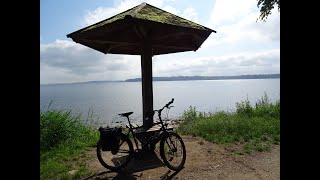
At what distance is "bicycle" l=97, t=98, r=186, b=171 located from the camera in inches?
241

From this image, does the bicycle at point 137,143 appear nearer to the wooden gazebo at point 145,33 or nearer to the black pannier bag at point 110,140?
the black pannier bag at point 110,140

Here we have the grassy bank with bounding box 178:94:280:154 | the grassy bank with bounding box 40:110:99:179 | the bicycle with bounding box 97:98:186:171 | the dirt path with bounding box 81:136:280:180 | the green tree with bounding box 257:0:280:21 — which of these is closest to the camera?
the dirt path with bounding box 81:136:280:180

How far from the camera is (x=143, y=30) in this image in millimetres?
7078

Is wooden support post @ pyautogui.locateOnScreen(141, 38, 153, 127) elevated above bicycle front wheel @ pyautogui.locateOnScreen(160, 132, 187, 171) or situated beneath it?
elevated above

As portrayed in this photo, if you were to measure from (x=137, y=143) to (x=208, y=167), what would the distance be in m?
1.88

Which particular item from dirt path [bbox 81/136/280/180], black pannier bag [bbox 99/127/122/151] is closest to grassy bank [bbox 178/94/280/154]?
dirt path [bbox 81/136/280/180]

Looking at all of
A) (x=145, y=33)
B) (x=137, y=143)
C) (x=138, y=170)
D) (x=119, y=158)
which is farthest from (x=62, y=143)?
(x=145, y=33)

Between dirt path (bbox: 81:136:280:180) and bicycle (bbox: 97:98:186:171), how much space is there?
0.24 m

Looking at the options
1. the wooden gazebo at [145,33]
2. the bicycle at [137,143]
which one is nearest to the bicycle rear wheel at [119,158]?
the bicycle at [137,143]

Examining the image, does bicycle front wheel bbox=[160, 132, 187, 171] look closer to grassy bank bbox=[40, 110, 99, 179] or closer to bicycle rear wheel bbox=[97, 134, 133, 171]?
bicycle rear wheel bbox=[97, 134, 133, 171]

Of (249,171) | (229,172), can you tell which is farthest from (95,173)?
(249,171)

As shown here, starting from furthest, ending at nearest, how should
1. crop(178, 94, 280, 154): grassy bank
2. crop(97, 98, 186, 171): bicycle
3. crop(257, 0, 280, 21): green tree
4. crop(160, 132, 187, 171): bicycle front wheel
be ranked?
crop(257, 0, 280, 21): green tree, crop(178, 94, 280, 154): grassy bank, crop(160, 132, 187, 171): bicycle front wheel, crop(97, 98, 186, 171): bicycle

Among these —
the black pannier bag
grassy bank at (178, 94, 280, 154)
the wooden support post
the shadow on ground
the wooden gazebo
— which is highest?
the wooden gazebo
